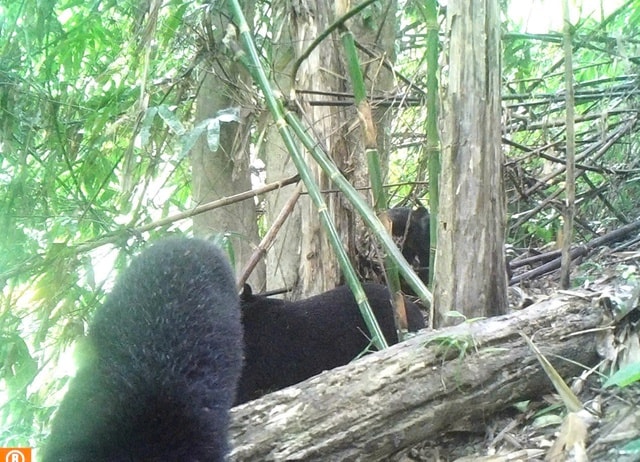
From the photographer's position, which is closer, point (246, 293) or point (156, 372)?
point (156, 372)

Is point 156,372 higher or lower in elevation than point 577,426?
higher

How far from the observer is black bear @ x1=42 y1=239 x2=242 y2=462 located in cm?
100

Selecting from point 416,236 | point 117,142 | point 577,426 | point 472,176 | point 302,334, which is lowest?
point 302,334

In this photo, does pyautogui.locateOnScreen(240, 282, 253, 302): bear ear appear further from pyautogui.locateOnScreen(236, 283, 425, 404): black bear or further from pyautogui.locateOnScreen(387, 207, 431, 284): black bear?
pyautogui.locateOnScreen(387, 207, 431, 284): black bear

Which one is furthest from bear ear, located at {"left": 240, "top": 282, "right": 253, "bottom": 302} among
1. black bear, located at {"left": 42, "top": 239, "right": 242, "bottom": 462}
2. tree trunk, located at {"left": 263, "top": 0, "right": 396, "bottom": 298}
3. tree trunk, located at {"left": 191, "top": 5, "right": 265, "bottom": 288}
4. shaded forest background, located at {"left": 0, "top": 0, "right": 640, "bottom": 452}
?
black bear, located at {"left": 42, "top": 239, "right": 242, "bottom": 462}

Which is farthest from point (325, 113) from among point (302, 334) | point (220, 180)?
point (302, 334)

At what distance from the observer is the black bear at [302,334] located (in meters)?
2.43

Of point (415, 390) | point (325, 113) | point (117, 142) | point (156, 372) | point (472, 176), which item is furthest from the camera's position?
point (117, 142)

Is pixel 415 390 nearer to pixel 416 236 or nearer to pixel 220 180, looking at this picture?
pixel 416 236

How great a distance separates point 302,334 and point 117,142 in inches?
51.7

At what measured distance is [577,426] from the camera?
3.60ft

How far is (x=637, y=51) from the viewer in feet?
9.30

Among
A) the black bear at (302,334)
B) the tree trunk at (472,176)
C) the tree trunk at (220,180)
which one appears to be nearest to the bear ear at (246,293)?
the black bear at (302,334)

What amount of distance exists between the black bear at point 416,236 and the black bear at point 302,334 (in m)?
0.53
